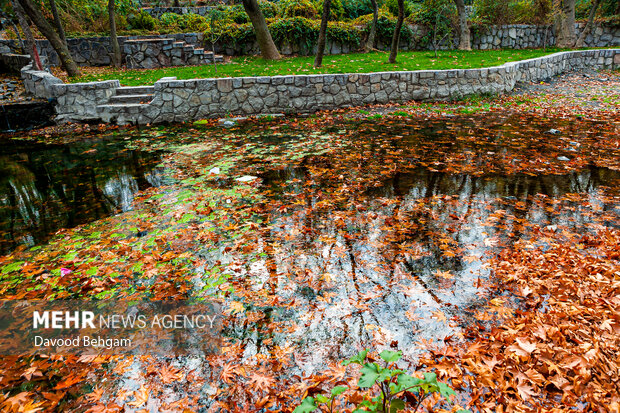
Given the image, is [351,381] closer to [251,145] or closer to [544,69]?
→ [251,145]

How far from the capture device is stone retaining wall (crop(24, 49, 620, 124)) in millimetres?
9203

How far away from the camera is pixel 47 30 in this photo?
36.4 feet

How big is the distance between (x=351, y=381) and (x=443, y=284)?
1.27m

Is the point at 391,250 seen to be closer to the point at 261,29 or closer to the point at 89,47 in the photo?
the point at 261,29

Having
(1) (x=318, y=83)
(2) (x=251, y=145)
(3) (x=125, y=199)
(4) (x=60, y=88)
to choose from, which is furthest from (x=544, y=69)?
(4) (x=60, y=88)

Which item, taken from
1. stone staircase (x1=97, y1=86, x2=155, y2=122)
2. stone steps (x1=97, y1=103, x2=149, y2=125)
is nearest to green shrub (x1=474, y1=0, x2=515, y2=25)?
stone staircase (x1=97, y1=86, x2=155, y2=122)

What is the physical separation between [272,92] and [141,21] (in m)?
12.1

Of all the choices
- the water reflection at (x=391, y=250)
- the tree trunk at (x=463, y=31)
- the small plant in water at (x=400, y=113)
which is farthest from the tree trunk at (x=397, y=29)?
the water reflection at (x=391, y=250)

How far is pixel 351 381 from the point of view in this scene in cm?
221

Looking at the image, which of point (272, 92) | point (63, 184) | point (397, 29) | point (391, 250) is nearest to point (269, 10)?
point (397, 29)

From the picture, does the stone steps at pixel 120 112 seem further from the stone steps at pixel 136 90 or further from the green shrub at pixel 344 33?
the green shrub at pixel 344 33

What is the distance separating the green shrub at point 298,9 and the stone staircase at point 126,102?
10.5 meters

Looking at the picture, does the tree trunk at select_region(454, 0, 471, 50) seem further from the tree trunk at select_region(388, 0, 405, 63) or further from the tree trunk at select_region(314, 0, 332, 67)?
the tree trunk at select_region(314, 0, 332, 67)

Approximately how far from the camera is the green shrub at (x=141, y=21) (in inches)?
679
